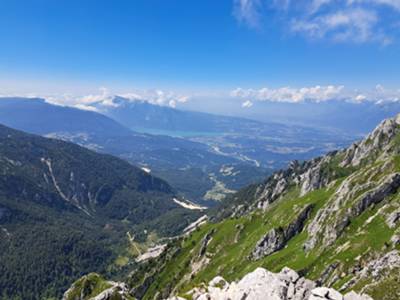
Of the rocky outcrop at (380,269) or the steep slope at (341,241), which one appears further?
the steep slope at (341,241)

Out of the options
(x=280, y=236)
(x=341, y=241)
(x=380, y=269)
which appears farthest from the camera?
(x=280, y=236)

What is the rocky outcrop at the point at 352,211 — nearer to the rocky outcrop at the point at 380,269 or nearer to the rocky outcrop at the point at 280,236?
the rocky outcrop at the point at 280,236

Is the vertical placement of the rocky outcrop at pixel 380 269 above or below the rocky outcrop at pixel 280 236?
above

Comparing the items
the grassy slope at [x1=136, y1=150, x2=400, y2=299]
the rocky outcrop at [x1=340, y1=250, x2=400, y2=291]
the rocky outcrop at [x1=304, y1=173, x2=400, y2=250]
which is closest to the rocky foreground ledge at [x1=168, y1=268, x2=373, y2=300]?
the grassy slope at [x1=136, y1=150, x2=400, y2=299]

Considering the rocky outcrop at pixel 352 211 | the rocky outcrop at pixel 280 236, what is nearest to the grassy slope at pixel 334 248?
the rocky outcrop at pixel 352 211

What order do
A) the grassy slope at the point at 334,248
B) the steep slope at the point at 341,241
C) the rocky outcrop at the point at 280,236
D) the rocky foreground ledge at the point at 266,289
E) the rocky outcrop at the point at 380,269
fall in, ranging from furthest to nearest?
the rocky outcrop at the point at 280,236 < the grassy slope at the point at 334,248 < the steep slope at the point at 341,241 < the rocky outcrop at the point at 380,269 < the rocky foreground ledge at the point at 266,289

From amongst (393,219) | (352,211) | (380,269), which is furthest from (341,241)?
(380,269)

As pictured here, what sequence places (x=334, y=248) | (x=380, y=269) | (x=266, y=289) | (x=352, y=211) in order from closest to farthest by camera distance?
1. (x=266, y=289)
2. (x=380, y=269)
3. (x=334, y=248)
4. (x=352, y=211)

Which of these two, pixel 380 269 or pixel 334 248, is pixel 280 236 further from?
pixel 380 269

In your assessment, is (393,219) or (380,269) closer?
(380,269)
